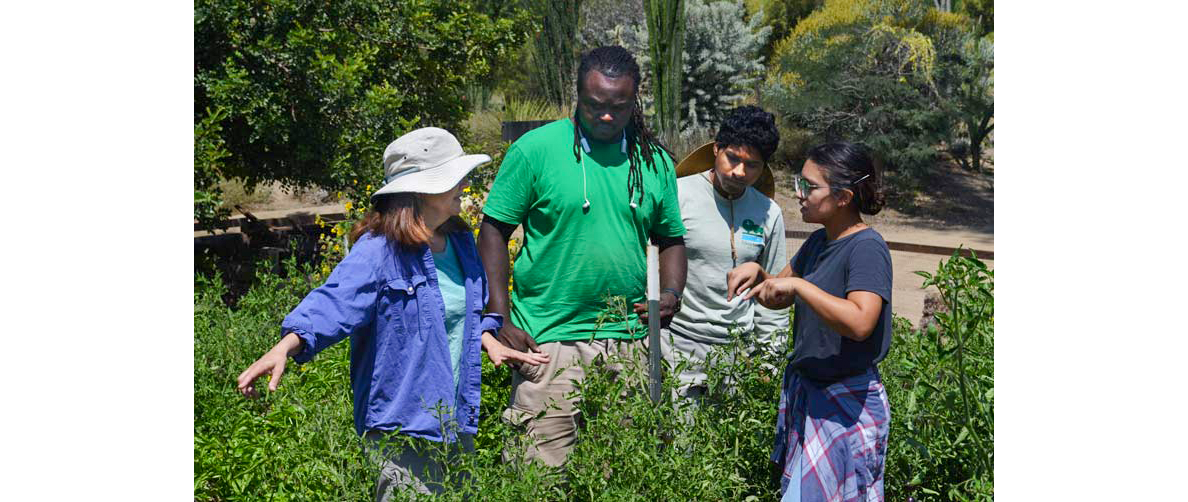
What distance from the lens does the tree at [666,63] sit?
1284cm

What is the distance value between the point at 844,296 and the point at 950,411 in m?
0.61

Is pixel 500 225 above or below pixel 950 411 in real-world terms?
above

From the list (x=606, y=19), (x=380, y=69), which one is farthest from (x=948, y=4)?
(x=380, y=69)

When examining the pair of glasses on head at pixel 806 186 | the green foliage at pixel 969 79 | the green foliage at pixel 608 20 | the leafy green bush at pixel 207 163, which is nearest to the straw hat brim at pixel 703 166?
the pair of glasses on head at pixel 806 186

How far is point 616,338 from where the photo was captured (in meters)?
2.75

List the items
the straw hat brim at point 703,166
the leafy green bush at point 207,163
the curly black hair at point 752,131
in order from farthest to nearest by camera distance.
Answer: the leafy green bush at point 207,163
the straw hat brim at point 703,166
the curly black hair at point 752,131

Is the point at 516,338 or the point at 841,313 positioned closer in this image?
the point at 841,313

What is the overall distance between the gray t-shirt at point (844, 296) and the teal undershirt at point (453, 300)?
89 cm

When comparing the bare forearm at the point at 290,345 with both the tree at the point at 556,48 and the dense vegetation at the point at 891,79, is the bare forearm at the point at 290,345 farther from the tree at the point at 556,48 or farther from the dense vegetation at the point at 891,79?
the tree at the point at 556,48

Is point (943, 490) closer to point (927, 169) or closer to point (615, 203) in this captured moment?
point (615, 203)

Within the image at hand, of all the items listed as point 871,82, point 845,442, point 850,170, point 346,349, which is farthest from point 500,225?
point 871,82

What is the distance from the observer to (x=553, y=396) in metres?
2.69

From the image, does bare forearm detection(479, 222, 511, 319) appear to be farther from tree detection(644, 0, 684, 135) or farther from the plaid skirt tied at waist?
tree detection(644, 0, 684, 135)

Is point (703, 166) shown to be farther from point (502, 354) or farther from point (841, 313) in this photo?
point (841, 313)
